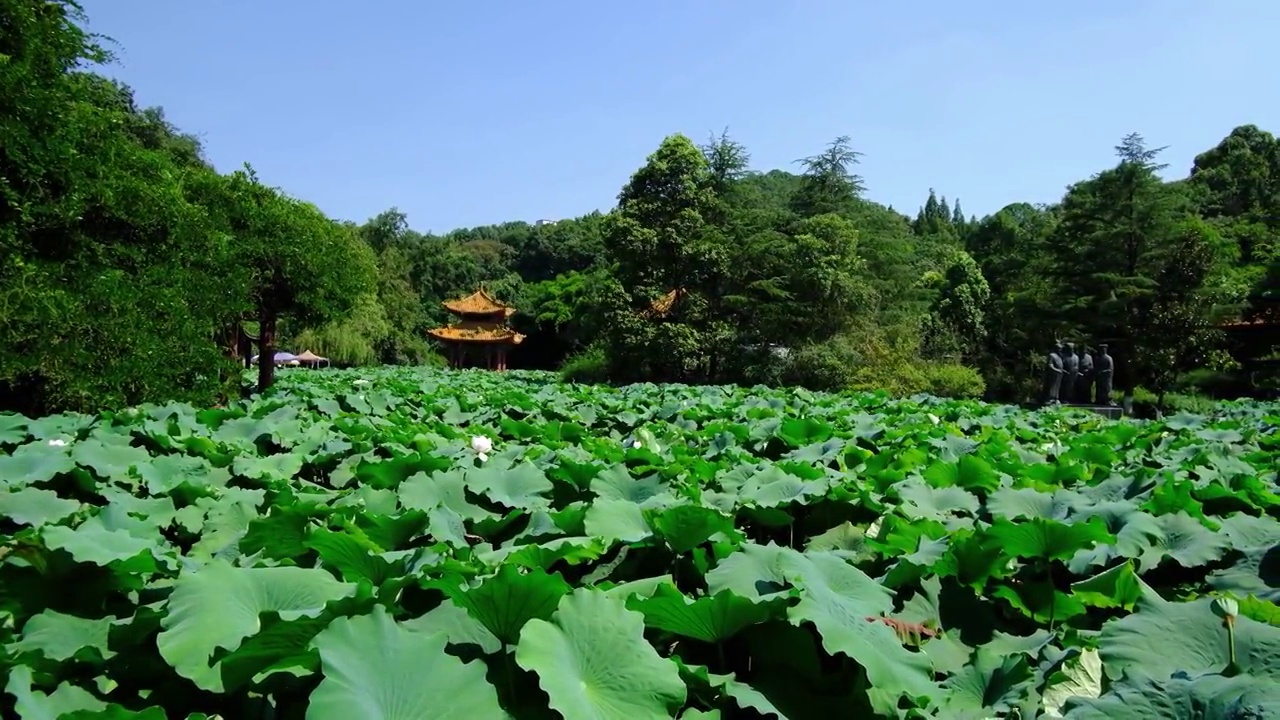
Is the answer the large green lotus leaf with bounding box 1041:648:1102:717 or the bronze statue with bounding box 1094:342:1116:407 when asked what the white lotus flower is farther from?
the bronze statue with bounding box 1094:342:1116:407

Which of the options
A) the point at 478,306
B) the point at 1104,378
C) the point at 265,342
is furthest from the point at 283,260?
the point at 478,306

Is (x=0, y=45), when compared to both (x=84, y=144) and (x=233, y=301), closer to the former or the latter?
(x=84, y=144)

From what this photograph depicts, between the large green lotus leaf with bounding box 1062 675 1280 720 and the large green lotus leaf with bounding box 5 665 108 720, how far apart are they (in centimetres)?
129

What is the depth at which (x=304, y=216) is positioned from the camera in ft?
42.3

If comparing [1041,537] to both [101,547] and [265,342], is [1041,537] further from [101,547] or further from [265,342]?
[265,342]

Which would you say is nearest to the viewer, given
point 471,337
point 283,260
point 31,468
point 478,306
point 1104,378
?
point 31,468

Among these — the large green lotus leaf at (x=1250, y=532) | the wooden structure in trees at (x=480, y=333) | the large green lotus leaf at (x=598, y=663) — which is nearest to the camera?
the large green lotus leaf at (x=598, y=663)

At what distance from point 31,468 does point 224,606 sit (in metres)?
1.97

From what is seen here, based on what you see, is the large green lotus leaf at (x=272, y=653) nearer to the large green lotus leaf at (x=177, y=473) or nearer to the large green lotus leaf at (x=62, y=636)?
the large green lotus leaf at (x=62, y=636)

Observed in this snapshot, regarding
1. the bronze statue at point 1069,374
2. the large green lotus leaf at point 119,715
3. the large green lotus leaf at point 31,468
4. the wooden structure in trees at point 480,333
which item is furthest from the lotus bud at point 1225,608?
the wooden structure in trees at point 480,333

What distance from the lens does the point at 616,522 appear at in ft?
6.11

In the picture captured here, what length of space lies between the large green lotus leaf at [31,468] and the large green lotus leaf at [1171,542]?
3045mm

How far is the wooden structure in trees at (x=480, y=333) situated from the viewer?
43.8 meters

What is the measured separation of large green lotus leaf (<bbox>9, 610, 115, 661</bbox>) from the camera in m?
1.24
